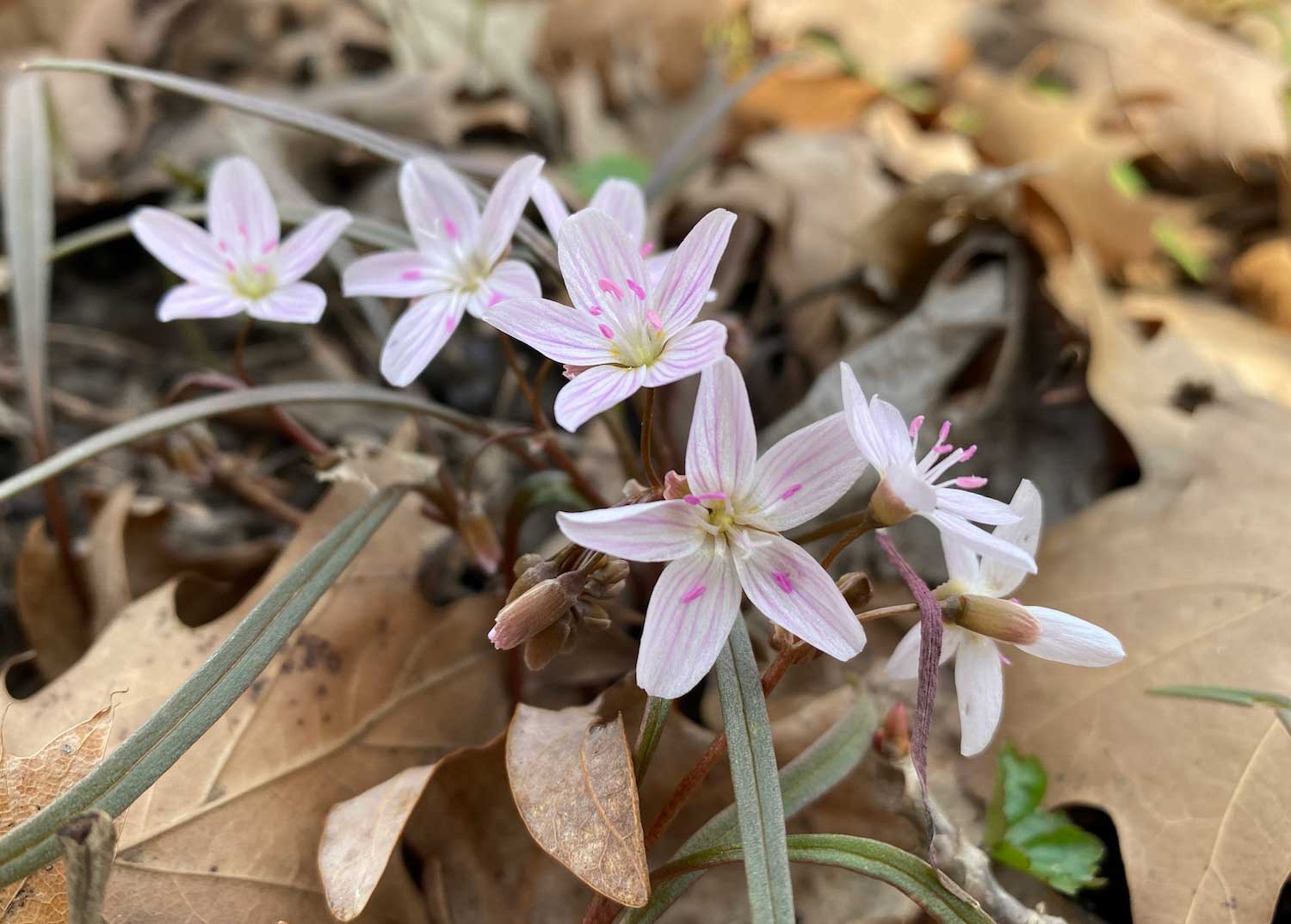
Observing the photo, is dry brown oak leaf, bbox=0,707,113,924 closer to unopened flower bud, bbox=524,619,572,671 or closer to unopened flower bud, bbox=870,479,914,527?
A: unopened flower bud, bbox=524,619,572,671

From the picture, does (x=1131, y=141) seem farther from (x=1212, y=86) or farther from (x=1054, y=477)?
(x=1054, y=477)

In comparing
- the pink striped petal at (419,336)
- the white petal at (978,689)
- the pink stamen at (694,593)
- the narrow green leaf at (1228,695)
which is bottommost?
the narrow green leaf at (1228,695)

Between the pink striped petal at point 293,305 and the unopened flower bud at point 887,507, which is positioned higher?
the pink striped petal at point 293,305

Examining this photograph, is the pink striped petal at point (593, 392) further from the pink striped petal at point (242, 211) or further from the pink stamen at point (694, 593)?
the pink striped petal at point (242, 211)

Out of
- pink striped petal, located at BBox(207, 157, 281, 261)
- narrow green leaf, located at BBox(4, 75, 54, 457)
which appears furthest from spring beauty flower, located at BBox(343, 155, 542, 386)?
narrow green leaf, located at BBox(4, 75, 54, 457)

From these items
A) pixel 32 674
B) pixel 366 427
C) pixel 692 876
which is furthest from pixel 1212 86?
pixel 32 674

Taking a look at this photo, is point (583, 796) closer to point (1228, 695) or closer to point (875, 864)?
point (875, 864)

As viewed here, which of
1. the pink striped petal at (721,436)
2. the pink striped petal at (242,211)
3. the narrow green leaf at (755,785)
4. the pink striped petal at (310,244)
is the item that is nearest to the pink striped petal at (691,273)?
the pink striped petal at (721,436)

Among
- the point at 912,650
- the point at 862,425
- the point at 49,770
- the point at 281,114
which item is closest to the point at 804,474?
the point at 862,425
